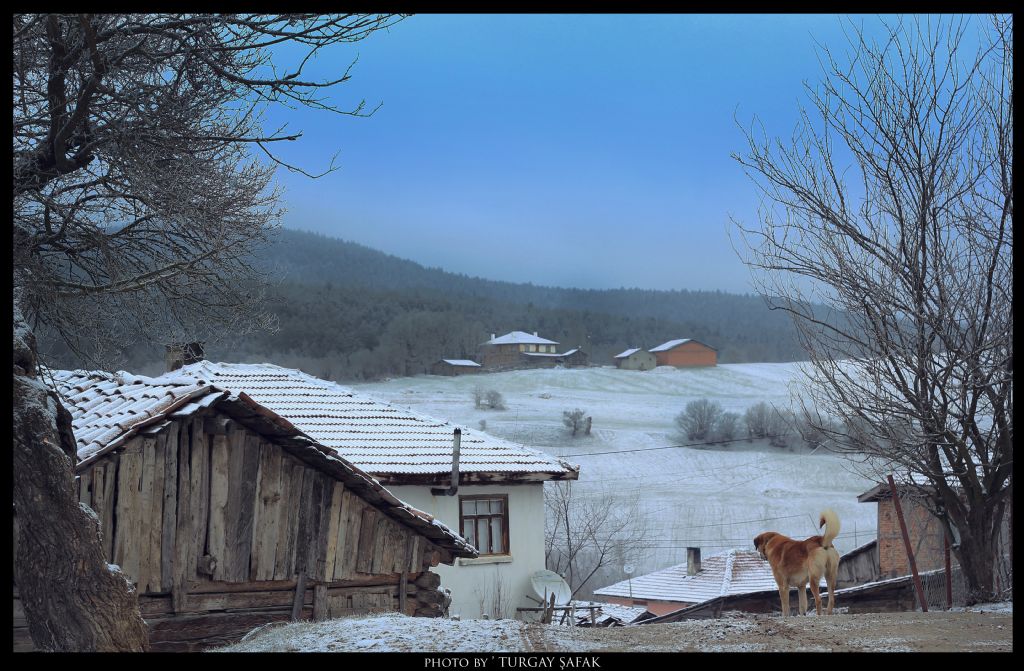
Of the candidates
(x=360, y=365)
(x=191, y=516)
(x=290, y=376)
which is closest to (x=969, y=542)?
(x=191, y=516)

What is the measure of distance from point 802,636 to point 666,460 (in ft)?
164

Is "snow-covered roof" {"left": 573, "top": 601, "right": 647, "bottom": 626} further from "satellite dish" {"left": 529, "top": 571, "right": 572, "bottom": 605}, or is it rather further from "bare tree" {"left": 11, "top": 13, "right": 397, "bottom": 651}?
"bare tree" {"left": 11, "top": 13, "right": 397, "bottom": 651}

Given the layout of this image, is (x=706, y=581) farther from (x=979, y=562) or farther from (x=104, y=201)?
(x=104, y=201)

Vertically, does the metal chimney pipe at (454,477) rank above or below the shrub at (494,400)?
→ below

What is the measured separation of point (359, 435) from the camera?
18.7 meters

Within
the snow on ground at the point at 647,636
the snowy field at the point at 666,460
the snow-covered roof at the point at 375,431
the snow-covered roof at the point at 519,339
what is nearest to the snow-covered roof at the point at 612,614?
the snow-covered roof at the point at 375,431

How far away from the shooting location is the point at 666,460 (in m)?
56.2

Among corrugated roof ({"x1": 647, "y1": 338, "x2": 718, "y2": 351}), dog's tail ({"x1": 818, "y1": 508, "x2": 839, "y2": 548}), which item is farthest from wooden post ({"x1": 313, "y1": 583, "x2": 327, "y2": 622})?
corrugated roof ({"x1": 647, "y1": 338, "x2": 718, "y2": 351})

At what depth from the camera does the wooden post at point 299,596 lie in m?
11.0

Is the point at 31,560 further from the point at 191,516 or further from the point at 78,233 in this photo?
the point at 191,516

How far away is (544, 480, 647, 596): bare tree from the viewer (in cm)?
3794

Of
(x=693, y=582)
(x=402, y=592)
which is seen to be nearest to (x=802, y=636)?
(x=402, y=592)

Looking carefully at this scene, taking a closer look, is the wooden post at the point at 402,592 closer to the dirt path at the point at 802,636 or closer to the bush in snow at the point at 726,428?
the dirt path at the point at 802,636

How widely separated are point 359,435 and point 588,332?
2293 inches
